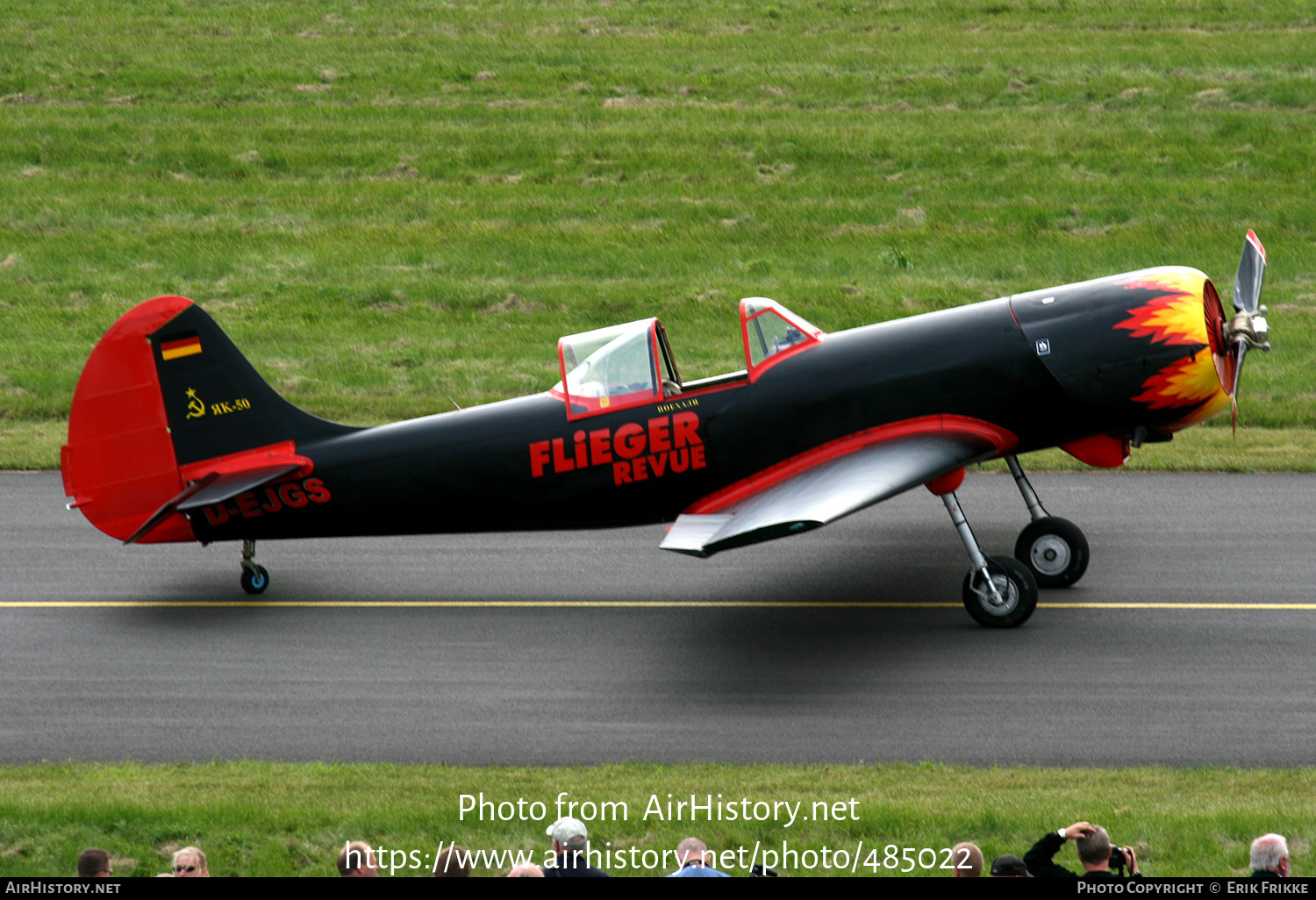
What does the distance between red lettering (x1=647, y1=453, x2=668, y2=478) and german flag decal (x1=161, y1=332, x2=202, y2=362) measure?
4.43 meters

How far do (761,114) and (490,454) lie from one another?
65.6 feet

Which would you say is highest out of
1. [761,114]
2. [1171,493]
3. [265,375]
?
[761,114]

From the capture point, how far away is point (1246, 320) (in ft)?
41.2

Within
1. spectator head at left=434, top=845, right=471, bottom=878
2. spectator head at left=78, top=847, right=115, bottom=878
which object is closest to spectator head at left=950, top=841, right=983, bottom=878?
spectator head at left=434, top=845, right=471, bottom=878

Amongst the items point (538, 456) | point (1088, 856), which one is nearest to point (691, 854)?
point (1088, 856)

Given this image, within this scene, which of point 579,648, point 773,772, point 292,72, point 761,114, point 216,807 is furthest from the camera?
point 292,72

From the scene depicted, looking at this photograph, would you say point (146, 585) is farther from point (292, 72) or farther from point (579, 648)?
point (292, 72)

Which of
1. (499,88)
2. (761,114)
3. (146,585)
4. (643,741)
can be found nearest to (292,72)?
(499,88)

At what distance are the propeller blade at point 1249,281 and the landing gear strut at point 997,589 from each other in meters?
3.21

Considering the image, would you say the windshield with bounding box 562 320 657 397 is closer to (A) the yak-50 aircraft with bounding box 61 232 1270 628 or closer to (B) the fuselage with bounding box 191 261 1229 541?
(A) the yak-50 aircraft with bounding box 61 232 1270 628

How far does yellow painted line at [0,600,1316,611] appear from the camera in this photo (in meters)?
13.0

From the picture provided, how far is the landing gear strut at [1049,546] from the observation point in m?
13.5

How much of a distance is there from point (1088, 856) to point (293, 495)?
28.3ft

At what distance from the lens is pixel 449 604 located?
13.6m
